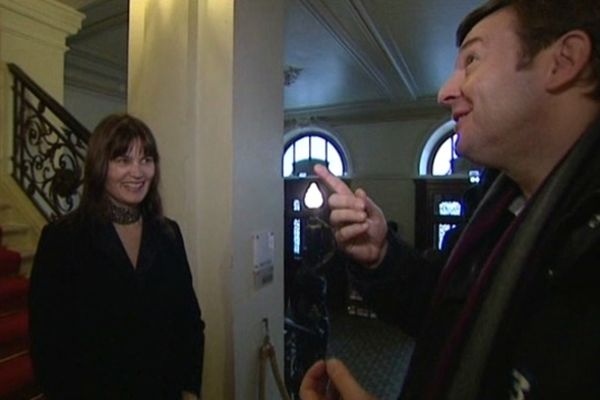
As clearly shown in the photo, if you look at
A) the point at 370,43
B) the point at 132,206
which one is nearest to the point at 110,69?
the point at 370,43

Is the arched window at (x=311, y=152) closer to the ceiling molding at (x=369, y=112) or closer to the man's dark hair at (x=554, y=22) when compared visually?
the ceiling molding at (x=369, y=112)

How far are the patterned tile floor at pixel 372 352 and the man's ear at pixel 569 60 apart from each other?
3.55 meters

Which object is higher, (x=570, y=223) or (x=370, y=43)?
(x=370, y=43)

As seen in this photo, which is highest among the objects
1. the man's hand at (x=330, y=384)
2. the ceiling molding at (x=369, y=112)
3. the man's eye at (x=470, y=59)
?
the ceiling molding at (x=369, y=112)

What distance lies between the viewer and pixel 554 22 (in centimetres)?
61

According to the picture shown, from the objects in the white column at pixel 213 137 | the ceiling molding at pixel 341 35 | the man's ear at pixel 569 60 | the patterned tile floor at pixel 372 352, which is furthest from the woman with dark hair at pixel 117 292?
the patterned tile floor at pixel 372 352

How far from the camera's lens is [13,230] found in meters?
2.71

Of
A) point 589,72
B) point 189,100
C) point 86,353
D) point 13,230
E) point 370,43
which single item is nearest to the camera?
point 589,72

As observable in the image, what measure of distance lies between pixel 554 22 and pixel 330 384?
0.72m

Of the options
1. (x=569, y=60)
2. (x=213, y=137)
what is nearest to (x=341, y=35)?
(x=213, y=137)

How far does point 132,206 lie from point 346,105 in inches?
226

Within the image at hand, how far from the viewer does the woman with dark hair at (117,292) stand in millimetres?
1108

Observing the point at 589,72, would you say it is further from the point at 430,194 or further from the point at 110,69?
the point at 430,194

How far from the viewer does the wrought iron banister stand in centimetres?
281
